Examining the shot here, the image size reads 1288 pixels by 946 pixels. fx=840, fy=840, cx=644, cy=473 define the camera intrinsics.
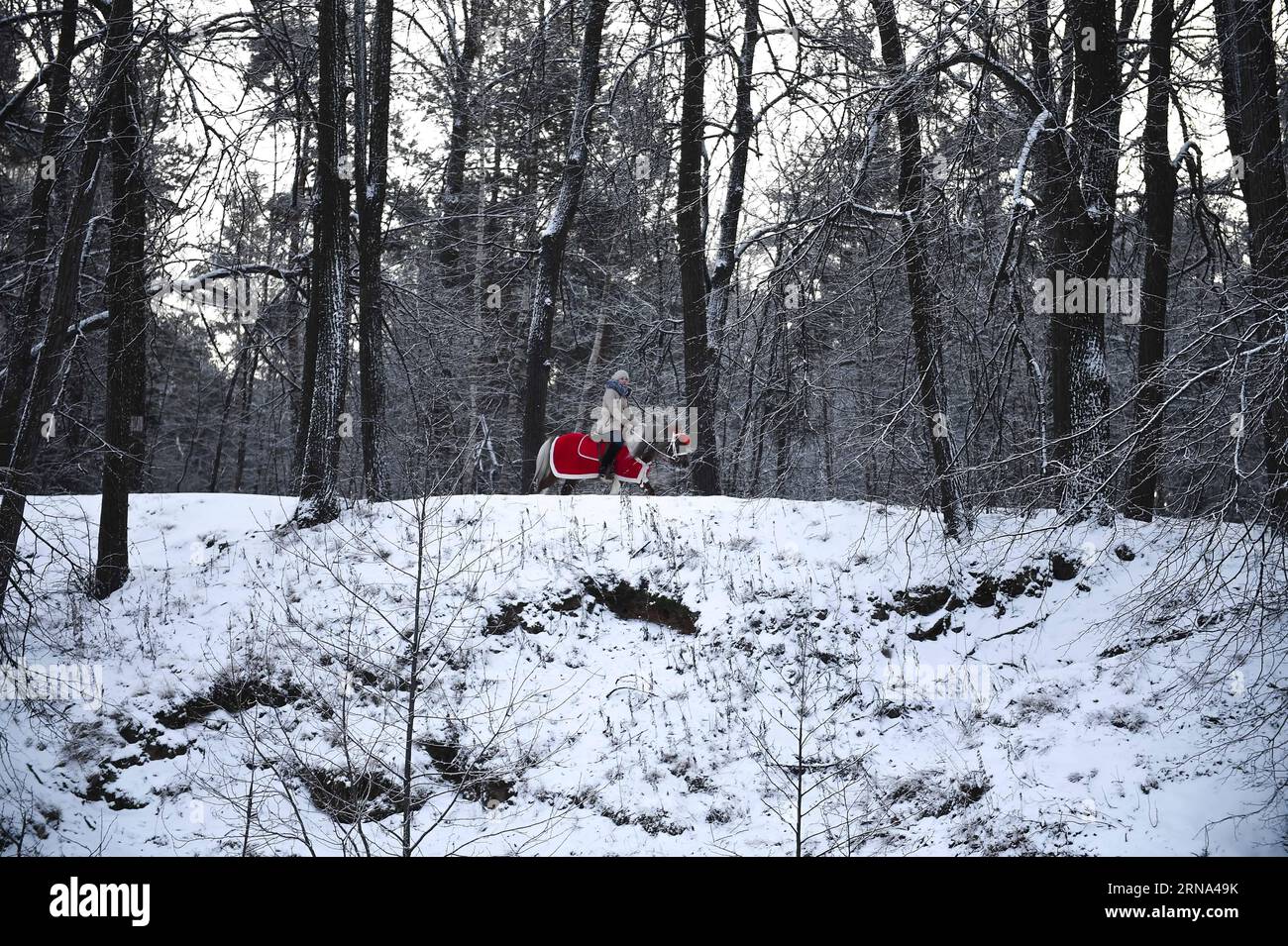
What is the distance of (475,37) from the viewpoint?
47.9 feet

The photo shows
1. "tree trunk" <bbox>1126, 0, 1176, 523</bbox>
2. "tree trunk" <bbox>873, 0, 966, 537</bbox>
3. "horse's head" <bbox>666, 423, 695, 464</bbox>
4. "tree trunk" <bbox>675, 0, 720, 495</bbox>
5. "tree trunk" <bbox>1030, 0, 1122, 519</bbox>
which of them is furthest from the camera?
"tree trunk" <bbox>675, 0, 720, 495</bbox>

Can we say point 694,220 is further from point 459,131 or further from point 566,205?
point 459,131

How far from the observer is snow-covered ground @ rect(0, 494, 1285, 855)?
666cm

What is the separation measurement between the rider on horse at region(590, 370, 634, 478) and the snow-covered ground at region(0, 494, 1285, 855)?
4.18 ft

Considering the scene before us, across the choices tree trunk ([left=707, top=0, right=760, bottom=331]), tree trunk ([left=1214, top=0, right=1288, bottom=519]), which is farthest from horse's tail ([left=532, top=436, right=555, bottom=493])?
tree trunk ([left=1214, top=0, right=1288, bottom=519])

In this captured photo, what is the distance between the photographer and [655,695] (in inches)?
341

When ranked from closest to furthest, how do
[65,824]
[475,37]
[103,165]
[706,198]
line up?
1. [65,824]
2. [103,165]
3. [706,198]
4. [475,37]

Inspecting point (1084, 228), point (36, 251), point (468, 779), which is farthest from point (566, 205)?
point (468, 779)

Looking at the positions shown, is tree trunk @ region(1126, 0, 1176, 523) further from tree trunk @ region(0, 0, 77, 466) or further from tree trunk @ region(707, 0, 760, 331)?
tree trunk @ region(0, 0, 77, 466)

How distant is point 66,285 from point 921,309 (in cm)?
868
